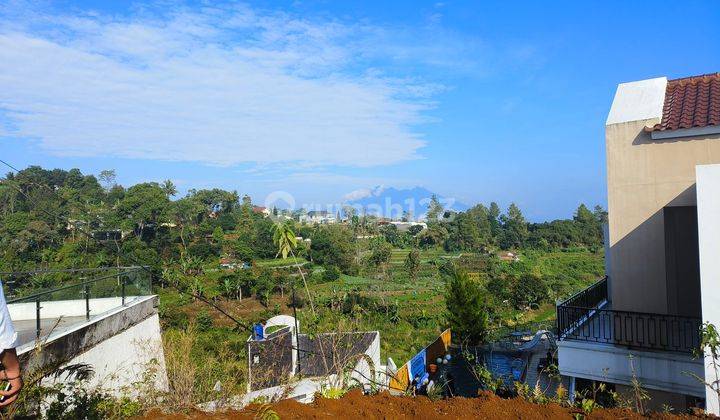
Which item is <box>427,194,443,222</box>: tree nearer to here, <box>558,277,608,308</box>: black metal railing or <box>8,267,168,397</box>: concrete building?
<box>558,277,608,308</box>: black metal railing

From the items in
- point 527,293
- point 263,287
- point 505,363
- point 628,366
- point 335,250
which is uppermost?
point 628,366

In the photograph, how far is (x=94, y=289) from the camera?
6.55 m

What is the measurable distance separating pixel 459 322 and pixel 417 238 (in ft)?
137

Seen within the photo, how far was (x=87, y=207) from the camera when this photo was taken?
4506 centimetres

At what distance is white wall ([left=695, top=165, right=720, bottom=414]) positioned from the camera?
446cm

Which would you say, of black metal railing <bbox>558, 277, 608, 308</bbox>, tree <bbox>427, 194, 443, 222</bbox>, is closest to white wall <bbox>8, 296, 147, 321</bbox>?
black metal railing <bbox>558, 277, 608, 308</bbox>

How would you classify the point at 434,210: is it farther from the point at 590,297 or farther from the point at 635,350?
the point at 635,350

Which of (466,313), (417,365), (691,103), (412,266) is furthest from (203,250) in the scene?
(691,103)

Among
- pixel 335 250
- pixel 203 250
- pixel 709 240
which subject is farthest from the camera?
pixel 335 250

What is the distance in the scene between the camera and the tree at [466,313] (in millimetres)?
19531

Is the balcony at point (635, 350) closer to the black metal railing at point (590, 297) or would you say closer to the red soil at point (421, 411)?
the black metal railing at point (590, 297)

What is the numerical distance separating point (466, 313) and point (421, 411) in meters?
17.1

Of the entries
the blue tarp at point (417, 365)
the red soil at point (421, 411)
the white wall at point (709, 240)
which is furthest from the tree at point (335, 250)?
the red soil at point (421, 411)

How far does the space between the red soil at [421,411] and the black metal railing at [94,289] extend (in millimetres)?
3041
